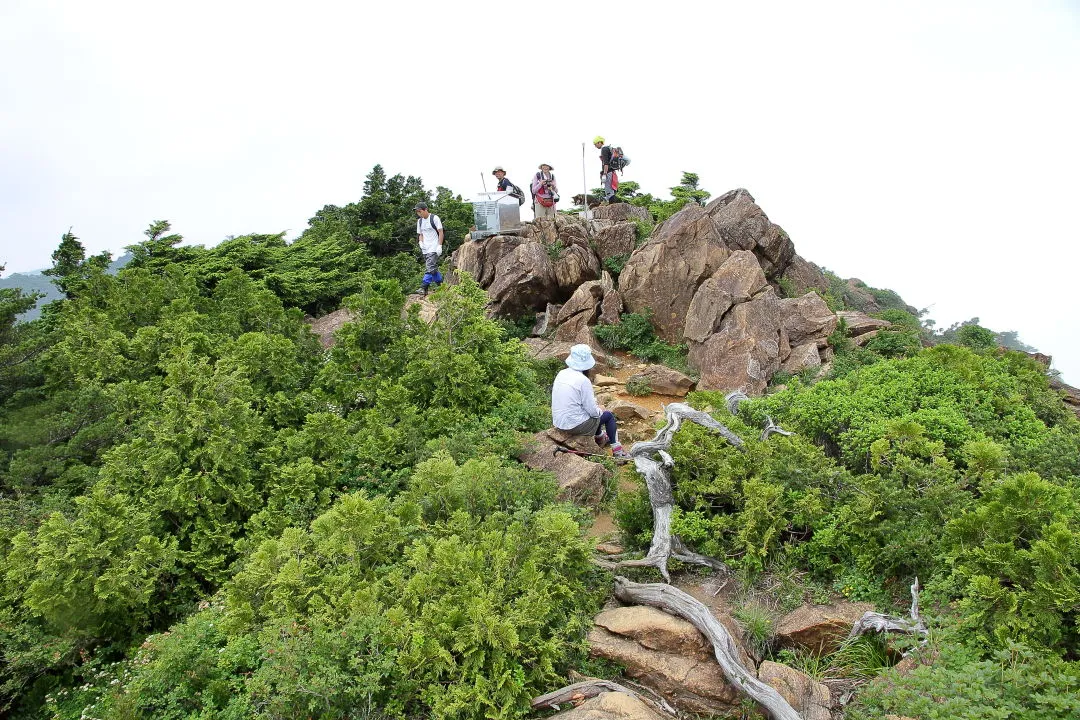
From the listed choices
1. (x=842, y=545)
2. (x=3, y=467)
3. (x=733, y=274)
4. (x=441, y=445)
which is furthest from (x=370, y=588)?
(x=733, y=274)

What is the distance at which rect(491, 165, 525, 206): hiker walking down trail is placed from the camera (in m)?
16.7

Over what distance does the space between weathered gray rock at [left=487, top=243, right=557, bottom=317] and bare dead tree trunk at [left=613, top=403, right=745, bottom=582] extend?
902 cm

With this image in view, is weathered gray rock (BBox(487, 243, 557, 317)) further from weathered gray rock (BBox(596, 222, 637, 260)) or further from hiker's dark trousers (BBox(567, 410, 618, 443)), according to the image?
hiker's dark trousers (BBox(567, 410, 618, 443))

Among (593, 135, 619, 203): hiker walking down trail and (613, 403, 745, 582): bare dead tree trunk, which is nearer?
(613, 403, 745, 582): bare dead tree trunk

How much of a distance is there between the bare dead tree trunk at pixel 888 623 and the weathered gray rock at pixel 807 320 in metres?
8.48

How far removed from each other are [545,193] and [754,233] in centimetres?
618

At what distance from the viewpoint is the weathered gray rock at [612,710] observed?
11.4 feet

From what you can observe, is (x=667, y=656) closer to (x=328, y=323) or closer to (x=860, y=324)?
(x=328, y=323)

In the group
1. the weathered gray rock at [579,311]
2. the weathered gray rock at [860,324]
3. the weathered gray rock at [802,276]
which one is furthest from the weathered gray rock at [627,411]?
the weathered gray rock at [802,276]

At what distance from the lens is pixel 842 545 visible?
4848 mm

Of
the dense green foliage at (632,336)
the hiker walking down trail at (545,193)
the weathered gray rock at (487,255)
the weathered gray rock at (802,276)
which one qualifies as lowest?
the dense green foliage at (632,336)

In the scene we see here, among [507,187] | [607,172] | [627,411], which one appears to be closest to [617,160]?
[607,172]

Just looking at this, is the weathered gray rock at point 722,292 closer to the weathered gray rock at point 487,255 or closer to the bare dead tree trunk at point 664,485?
the weathered gray rock at point 487,255

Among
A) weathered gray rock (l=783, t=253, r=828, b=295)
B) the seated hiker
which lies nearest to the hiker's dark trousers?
the seated hiker
